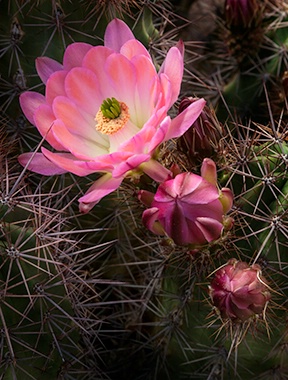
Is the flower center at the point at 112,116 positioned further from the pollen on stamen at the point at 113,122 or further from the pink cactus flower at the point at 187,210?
the pink cactus flower at the point at 187,210

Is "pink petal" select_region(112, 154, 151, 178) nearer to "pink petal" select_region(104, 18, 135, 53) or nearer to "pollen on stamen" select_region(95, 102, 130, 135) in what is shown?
"pollen on stamen" select_region(95, 102, 130, 135)

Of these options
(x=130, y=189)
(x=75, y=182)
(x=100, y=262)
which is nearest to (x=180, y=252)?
(x=130, y=189)

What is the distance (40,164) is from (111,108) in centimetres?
13

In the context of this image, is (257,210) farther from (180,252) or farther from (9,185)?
(9,185)

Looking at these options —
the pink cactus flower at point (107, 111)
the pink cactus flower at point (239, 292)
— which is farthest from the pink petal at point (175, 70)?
the pink cactus flower at point (239, 292)

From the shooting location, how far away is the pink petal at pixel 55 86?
3.19 feet

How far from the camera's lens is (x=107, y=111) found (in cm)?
95

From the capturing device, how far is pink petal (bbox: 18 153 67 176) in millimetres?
975

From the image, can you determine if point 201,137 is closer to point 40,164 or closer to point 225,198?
point 225,198

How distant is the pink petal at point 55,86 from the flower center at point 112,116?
0.21ft

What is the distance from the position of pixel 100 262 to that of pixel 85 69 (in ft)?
1.45

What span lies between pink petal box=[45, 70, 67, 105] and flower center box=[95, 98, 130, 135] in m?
0.06

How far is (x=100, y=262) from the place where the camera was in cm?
130

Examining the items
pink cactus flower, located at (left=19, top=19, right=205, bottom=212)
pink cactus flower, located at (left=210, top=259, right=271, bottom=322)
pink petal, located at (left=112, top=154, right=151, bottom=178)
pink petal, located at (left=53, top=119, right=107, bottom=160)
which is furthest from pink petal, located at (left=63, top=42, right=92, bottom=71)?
pink cactus flower, located at (left=210, top=259, right=271, bottom=322)
